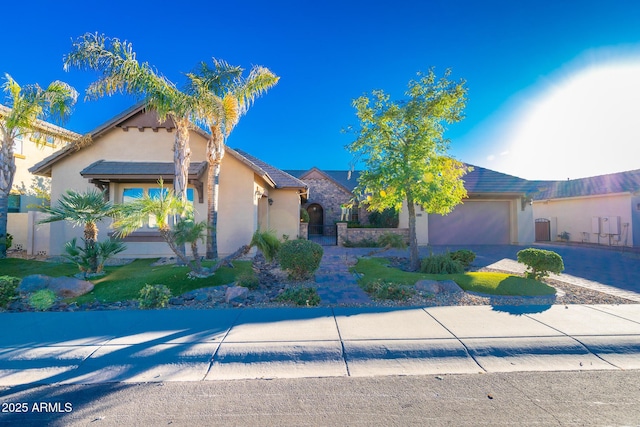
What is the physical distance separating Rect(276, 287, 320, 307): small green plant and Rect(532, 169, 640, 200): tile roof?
15372 mm

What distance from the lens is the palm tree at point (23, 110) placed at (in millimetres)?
10492

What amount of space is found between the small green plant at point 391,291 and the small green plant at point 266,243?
300 cm

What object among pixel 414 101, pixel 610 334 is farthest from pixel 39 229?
pixel 610 334

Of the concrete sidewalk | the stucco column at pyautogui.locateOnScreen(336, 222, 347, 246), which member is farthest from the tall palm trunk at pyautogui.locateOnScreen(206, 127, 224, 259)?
the stucco column at pyautogui.locateOnScreen(336, 222, 347, 246)

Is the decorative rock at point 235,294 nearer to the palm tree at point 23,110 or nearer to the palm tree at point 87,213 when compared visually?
the palm tree at point 87,213

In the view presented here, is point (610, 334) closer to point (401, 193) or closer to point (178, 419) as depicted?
point (401, 193)

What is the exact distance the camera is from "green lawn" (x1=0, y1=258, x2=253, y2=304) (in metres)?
7.22

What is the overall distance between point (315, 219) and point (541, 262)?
16735 millimetres

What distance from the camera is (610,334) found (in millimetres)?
4621

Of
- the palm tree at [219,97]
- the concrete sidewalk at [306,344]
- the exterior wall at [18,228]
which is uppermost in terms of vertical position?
the palm tree at [219,97]

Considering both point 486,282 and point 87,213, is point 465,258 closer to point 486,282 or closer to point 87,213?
point 486,282

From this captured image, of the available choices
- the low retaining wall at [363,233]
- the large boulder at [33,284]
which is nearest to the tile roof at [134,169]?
the large boulder at [33,284]

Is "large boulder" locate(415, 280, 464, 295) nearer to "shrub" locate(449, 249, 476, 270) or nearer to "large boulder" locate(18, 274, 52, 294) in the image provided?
"shrub" locate(449, 249, 476, 270)

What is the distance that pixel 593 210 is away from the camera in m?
18.1
